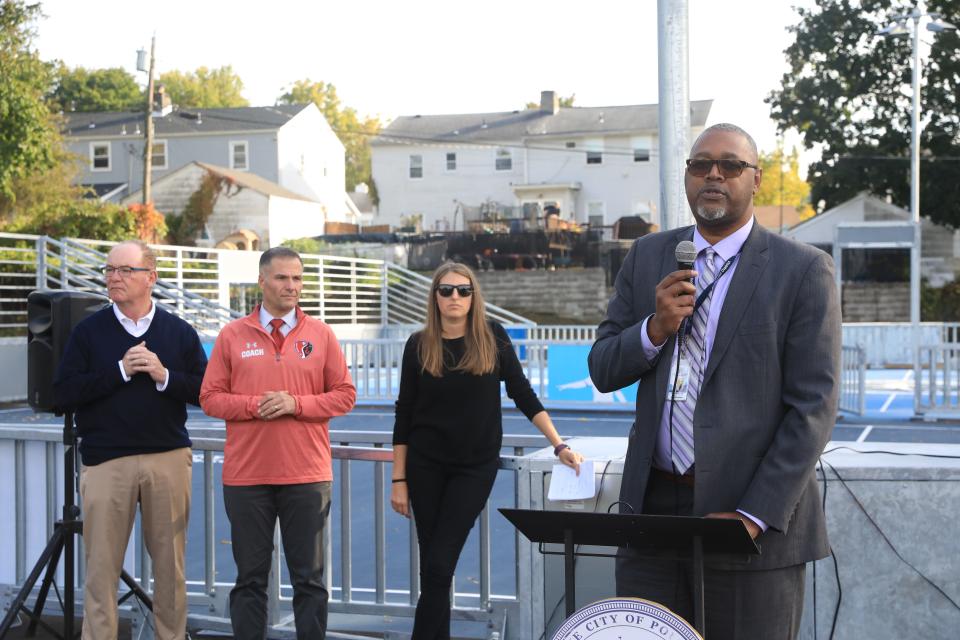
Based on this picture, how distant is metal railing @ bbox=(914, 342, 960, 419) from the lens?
1831 centimetres

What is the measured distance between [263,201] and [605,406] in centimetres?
3372

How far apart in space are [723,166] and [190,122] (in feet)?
196

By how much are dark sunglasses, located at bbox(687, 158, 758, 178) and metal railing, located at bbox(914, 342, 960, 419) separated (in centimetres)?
1589

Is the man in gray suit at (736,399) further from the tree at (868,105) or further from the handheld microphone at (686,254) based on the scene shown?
the tree at (868,105)

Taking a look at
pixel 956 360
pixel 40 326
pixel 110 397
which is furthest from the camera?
pixel 956 360

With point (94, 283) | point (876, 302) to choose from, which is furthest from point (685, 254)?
point (876, 302)

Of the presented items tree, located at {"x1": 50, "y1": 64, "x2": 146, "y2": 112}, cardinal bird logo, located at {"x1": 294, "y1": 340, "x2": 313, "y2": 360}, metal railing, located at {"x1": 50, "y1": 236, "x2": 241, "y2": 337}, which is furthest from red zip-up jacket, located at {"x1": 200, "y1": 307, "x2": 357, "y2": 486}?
tree, located at {"x1": 50, "y1": 64, "x2": 146, "y2": 112}

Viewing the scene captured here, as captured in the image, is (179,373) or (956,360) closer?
(179,373)

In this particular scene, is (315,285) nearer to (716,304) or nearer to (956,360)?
(956,360)

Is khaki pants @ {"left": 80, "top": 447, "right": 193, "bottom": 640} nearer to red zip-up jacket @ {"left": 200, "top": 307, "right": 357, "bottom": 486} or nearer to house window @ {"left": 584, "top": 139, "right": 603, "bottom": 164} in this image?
red zip-up jacket @ {"left": 200, "top": 307, "right": 357, "bottom": 486}

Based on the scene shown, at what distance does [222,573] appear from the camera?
8.02 m

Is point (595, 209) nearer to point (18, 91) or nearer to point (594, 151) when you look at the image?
point (594, 151)

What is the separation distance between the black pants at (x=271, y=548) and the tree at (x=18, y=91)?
29.3 meters

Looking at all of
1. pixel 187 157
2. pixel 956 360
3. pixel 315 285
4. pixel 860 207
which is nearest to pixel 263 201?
pixel 187 157
